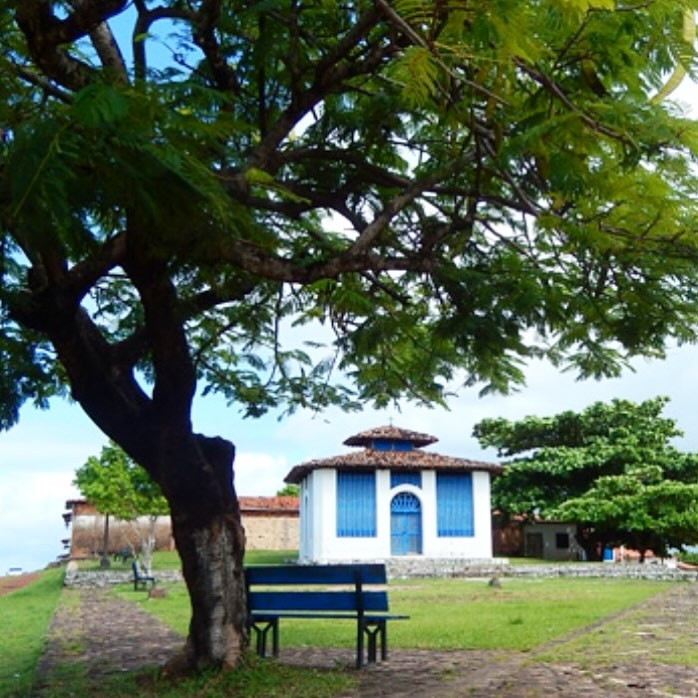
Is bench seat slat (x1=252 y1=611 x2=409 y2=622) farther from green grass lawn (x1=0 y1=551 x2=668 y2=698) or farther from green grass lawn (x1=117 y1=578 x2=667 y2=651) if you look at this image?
green grass lawn (x1=117 y1=578 x2=667 y2=651)

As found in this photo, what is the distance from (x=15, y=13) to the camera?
5.67 metres

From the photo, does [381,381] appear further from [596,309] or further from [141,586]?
[141,586]

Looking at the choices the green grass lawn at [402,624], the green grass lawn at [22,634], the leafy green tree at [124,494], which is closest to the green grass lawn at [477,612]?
the green grass lawn at [402,624]

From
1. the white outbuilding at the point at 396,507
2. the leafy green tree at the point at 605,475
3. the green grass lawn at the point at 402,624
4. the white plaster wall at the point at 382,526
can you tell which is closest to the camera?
the green grass lawn at the point at 402,624

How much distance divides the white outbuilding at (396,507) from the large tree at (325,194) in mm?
25797

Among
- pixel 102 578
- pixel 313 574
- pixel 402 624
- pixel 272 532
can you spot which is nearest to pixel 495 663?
pixel 313 574

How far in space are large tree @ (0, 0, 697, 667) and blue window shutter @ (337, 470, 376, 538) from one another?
26020 millimetres

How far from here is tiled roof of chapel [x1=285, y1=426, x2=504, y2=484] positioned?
37375 mm

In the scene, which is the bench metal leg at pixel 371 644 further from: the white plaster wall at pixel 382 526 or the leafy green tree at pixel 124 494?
the white plaster wall at pixel 382 526

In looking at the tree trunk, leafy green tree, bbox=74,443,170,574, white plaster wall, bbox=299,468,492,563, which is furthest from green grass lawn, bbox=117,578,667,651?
white plaster wall, bbox=299,468,492,563

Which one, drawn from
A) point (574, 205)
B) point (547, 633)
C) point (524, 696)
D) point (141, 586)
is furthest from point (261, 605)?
point (141, 586)

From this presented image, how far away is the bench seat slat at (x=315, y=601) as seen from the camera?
9.27 metres

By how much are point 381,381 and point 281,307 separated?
1.74 metres

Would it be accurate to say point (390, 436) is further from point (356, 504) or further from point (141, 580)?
point (141, 580)
